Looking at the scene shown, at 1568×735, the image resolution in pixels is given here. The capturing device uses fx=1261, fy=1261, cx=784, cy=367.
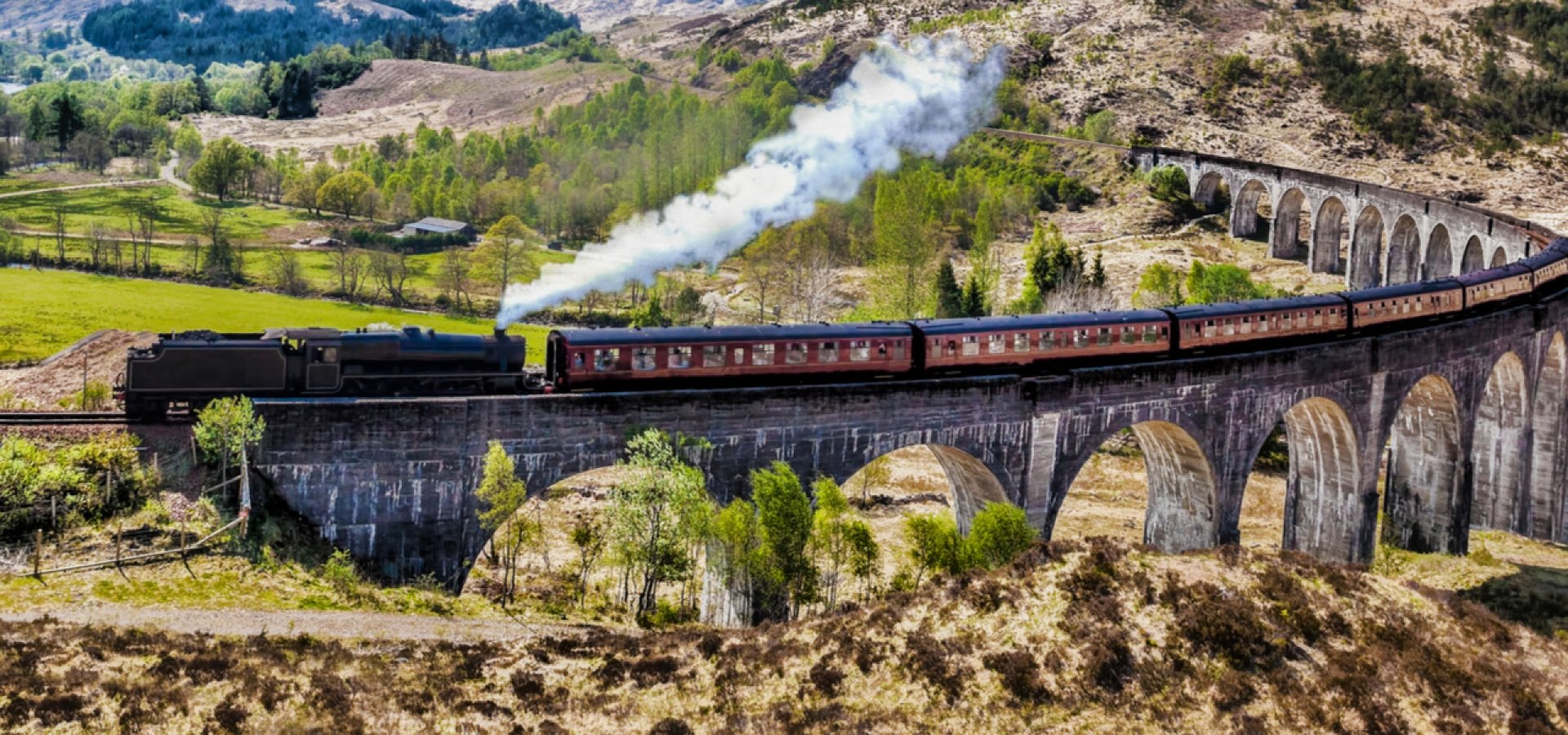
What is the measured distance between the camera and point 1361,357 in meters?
49.9

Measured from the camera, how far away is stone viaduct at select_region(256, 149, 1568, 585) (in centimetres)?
3516

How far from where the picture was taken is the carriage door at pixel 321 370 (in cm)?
3659

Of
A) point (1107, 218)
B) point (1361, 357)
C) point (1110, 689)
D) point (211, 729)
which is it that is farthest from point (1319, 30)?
point (211, 729)

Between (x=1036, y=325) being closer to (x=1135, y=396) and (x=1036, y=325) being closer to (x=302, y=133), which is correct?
(x=1135, y=396)

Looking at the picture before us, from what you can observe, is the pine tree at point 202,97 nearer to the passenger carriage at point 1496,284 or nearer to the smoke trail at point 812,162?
the smoke trail at point 812,162

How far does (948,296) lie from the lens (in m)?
84.6

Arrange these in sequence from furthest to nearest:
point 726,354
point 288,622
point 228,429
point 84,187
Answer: point 84,187
point 726,354
point 228,429
point 288,622

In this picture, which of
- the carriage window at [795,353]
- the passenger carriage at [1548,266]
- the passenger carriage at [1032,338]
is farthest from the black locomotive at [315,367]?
the passenger carriage at [1548,266]

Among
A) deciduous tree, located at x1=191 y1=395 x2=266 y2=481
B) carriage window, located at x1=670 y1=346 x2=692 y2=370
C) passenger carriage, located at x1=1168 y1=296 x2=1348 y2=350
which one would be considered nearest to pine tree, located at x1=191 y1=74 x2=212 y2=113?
deciduous tree, located at x1=191 y1=395 x2=266 y2=481

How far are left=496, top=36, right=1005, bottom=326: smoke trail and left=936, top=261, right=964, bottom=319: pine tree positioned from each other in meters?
13.5

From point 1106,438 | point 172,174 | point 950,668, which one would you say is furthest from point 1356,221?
point 172,174

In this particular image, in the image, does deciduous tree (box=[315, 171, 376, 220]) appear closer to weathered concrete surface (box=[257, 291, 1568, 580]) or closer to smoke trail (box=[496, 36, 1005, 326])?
smoke trail (box=[496, 36, 1005, 326])

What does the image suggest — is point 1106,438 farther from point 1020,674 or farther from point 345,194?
point 345,194

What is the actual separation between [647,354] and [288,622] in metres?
12.6
